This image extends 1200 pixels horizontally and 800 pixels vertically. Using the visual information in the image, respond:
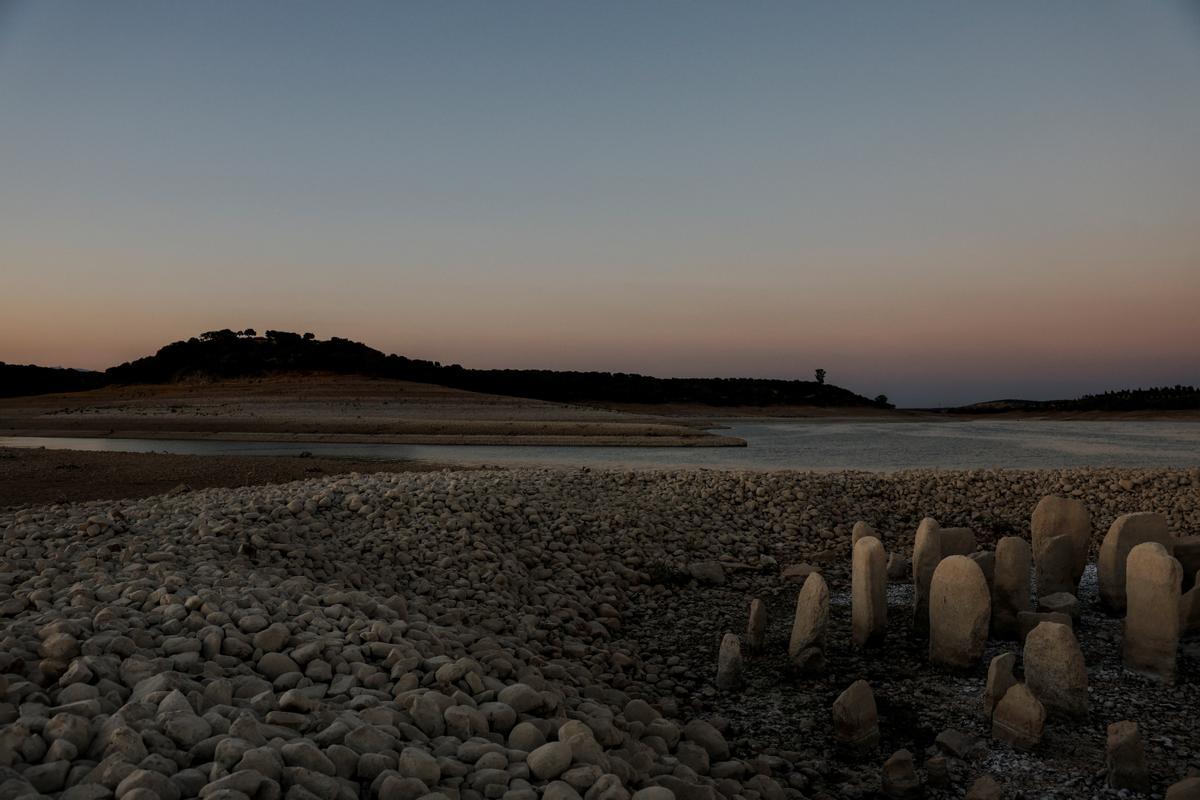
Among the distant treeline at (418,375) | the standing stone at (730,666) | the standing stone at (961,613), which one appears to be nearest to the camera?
the standing stone at (961,613)

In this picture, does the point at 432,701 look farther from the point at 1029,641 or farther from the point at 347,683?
the point at 1029,641

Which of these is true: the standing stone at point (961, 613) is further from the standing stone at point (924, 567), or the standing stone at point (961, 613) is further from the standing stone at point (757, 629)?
the standing stone at point (757, 629)

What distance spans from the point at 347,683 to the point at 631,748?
1749mm

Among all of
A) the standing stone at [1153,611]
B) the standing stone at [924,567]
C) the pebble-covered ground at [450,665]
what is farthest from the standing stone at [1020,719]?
the standing stone at [924,567]

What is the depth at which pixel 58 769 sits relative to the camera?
10.1 ft

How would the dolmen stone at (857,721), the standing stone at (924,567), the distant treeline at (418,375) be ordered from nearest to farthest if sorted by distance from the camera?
1. the dolmen stone at (857,721)
2. the standing stone at (924,567)
3. the distant treeline at (418,375)

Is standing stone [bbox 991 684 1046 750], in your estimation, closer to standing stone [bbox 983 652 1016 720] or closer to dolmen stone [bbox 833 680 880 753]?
standing stone [bbox 983 652 1016 720]

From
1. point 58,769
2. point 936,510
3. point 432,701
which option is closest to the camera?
point 58,769

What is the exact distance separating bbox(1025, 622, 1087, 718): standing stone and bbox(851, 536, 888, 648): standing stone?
1481 millimetres

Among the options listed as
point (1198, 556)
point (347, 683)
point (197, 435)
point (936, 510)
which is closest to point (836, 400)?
point (197, 435)

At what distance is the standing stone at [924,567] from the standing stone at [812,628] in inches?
52.9

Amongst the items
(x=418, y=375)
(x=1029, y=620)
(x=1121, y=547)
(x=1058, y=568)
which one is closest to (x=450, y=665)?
(x=1029, y=620)

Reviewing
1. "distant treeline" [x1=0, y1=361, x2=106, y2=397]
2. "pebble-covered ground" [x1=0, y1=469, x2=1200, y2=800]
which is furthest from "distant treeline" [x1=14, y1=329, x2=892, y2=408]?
"pebble-covered ground" [x1=0, y1=469, x2=1200, y2=800]

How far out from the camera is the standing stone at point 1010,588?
7020 mm
